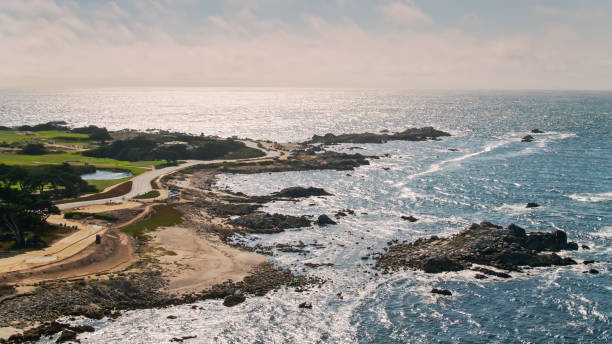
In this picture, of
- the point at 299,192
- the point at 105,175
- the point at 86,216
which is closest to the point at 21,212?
the point at 86,216

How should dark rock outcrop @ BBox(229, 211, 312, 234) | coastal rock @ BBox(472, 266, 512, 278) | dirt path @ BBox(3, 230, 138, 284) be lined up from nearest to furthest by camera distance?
dirt path @ BBox(3, 230, 138, 284), coastal rock @ BBox(472, 266, 512, 278), dark rock outcrop @ BBox(229, 211, 312, 234)

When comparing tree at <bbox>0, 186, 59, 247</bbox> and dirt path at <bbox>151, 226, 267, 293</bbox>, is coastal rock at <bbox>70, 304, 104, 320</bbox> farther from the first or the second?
tree at <bbox>0, 186, 59, 247</bbox>

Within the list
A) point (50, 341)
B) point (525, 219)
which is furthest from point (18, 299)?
point (525, 219)

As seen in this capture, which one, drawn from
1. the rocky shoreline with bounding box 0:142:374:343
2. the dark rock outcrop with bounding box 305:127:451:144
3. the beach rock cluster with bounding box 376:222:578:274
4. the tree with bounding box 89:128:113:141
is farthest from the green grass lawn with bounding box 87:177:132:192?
the dark rock outcrop with bounding box 305:127:451:144

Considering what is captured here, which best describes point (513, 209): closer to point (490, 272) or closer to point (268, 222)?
point (490, 272)

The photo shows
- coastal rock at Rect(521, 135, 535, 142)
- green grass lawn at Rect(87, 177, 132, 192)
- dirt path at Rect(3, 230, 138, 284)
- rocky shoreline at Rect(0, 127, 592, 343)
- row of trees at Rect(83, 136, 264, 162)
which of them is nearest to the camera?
rocky shoreline at Rect(0, 127, 592, 343)

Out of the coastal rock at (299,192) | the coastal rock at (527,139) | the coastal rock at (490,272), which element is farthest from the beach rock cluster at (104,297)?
the coastal rock at (527,139)

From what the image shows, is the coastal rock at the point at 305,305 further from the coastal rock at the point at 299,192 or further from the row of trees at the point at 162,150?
the row of trees at the point at 162,150
